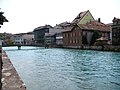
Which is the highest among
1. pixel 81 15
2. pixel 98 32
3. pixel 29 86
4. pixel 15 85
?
pixel 81 15

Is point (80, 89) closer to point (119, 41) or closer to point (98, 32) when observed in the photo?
point (119, 41)

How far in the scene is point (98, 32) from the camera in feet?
225

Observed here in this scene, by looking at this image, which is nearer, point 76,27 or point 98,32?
point 98,32

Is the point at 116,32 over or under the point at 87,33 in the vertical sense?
under

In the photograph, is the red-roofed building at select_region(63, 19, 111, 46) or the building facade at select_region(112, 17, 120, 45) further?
the red-roofed building at select_region(63, 19, 111, 46)

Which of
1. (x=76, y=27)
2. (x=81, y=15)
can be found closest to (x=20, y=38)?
(x=81, y=15)

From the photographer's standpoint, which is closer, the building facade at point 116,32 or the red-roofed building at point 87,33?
the building facade at point 116,32

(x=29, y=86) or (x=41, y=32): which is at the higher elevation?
(x=41, y=32)

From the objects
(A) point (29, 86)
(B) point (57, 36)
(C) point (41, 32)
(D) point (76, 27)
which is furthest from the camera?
(C) point (41, 32)

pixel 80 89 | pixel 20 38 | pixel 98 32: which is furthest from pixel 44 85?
A: pixel 20 38

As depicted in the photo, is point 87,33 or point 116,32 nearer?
point 116,32

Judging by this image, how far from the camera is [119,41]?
187 feet

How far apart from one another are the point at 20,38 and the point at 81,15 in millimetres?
73010

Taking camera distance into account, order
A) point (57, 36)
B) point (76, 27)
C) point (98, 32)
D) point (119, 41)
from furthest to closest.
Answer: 1. point (57, 36)
2. point (76, 27)
3. point (98, 32)
4. point (119, 41)
